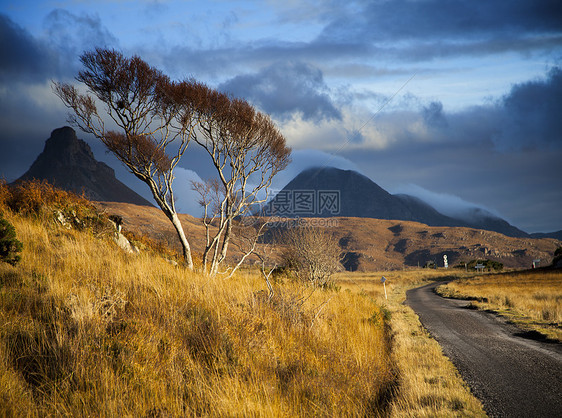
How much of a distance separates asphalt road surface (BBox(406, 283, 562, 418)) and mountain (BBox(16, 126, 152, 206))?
176 meters

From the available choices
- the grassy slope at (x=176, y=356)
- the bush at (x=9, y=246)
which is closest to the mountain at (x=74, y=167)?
the bush at (x=9, y=246)

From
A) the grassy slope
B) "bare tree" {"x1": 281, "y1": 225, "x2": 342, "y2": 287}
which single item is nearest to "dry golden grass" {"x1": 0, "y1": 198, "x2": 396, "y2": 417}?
the grassy slope

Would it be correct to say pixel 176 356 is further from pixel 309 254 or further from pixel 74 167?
pixel 74 167

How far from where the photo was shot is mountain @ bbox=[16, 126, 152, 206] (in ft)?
539

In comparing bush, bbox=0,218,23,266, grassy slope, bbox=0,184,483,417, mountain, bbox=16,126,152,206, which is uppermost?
mountain, bbox=16,126,152,206

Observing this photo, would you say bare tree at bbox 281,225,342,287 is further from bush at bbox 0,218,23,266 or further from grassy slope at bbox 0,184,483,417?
bush at bbox 0,218,23,266

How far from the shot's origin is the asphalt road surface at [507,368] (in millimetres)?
5652

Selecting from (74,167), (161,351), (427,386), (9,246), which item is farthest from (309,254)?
(74,167)

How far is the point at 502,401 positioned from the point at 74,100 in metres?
16.5

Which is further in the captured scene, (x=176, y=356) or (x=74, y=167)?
(x=74, y=167)

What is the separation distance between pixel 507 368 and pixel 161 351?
810 centimetres

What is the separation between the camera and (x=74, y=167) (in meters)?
169

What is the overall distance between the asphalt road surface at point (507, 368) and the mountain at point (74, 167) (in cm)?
17570

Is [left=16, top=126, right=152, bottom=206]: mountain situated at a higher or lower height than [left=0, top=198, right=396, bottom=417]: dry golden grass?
higher
